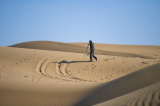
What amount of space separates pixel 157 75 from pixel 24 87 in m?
4.68

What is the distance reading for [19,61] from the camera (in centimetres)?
1384

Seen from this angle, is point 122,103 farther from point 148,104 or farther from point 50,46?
point 50,46

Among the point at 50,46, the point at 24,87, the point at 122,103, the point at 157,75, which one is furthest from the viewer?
the point at 50,46

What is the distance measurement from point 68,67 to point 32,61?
333cm

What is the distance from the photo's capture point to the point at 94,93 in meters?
5.58

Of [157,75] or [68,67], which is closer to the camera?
[157,75]

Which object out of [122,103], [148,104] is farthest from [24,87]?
[148,104]

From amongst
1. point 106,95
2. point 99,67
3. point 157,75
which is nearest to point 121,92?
point 106,95

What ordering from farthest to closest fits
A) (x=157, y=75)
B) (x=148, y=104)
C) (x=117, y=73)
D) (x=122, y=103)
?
(x=117, y=73) < (x=157, y=75) < (x=122, y=103) < (x=148, y=104)

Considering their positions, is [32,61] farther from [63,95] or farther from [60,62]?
[63,95]

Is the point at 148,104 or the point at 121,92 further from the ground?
the point at 148,104

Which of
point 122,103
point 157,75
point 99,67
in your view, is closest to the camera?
point 122,103

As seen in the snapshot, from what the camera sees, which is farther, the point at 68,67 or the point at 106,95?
the point at 68,67

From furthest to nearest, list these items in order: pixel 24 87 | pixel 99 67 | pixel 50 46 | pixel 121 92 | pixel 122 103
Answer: pixel 50 46, pixel 99 67, pixel 24 87, pixel 121 92, pixel 122 103
